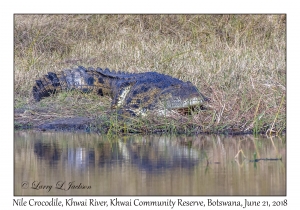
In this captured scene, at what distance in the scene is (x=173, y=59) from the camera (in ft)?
33.8

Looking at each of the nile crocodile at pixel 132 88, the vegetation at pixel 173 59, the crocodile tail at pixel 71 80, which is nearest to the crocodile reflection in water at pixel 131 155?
the vegetation at pixel 173 59

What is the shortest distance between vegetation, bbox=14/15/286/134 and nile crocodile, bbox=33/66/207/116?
22 centimetres

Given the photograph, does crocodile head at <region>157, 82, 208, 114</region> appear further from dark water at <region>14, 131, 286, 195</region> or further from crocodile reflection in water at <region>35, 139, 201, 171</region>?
crocodile reflection in water at <region>35, 139, 201, 171</region>

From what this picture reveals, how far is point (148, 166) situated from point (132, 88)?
11.6ft

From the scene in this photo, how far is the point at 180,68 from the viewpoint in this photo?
9789 millimetres

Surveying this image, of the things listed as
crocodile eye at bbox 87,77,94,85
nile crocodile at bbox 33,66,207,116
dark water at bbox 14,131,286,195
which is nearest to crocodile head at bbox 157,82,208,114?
nile crocodile at bbox 33,66,207,116

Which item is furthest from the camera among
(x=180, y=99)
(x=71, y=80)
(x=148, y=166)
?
(x=71, y=80)

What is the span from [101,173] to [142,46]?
666cm

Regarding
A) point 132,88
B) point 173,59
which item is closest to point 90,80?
point 132,88

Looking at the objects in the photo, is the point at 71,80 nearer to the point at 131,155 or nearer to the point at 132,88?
the point at 132,88

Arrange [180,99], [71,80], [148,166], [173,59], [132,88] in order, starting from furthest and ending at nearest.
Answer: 1. [173,59]
2. [71,80]
3. [132,88]
4. [180,99]
5. [148,166]

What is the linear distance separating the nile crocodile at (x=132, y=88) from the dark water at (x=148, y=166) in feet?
3.57

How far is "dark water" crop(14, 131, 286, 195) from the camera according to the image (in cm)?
448

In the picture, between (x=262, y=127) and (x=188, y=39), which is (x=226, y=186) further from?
(x=188, y=39)
